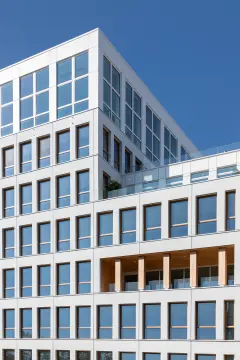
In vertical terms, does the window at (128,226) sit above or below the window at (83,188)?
below

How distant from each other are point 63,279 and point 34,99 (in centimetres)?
1460

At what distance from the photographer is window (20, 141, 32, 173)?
139 feet

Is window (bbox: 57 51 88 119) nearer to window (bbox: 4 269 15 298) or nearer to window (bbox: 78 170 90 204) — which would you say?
window (bbox: 78 170 90 204)

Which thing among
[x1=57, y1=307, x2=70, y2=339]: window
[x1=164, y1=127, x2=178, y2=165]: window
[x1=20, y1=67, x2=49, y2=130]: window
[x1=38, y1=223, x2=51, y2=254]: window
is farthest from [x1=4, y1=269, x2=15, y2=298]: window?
[x1=164, y1=127, x2=178, y2=165]: window

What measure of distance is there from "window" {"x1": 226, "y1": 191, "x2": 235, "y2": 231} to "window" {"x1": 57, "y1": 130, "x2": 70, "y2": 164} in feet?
43.2

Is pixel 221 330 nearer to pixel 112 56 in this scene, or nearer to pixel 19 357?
pixel 19 357

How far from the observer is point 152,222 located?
35875 mm

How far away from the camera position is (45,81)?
139 feet

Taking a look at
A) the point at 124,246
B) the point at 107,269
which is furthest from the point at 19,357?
the point at 124,246

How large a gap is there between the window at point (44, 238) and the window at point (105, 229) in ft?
15.1

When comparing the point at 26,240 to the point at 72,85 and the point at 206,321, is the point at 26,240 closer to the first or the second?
the point at 72,85

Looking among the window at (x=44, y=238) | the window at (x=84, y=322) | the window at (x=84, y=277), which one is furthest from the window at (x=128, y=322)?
the window at (x=44, y=238)

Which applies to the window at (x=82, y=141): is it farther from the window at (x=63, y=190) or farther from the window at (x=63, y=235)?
the window at (x=63, y=235)

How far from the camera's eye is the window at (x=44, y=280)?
1549 inches
